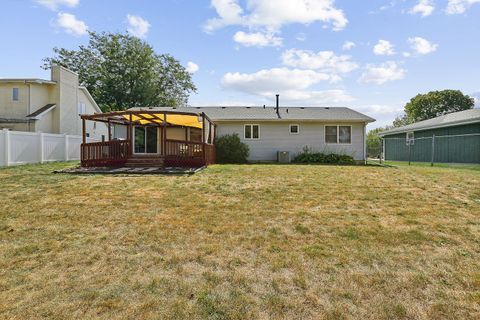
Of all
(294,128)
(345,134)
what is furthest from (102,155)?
(345,134)

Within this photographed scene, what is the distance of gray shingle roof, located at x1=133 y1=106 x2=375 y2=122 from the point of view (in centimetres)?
1883

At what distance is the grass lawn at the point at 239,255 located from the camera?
2.77 meters

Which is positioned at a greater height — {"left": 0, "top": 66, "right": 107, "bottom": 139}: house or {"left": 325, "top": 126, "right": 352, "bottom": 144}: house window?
{"left": 0, "top": 66, "right": 107, "bottom": 139}: house

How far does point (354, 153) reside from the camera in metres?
19.1

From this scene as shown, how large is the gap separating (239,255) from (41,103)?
902 inches

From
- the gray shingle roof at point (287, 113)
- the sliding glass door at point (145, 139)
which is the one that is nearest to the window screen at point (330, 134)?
the gray shingle roof at point (287, 113)

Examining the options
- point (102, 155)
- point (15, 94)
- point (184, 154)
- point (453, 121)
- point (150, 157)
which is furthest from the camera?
point (15, 94)

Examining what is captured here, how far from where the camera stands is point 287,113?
20328 millimetres

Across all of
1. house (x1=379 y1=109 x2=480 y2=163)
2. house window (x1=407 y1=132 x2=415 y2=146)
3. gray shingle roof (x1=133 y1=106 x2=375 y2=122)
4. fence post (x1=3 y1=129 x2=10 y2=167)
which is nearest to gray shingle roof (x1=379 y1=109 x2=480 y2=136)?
house (x1=379 y1=109 x2=480 y2=163)

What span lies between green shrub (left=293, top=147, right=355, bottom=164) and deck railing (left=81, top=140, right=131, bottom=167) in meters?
10.4

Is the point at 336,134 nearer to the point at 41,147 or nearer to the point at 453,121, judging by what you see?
the point at 453,121

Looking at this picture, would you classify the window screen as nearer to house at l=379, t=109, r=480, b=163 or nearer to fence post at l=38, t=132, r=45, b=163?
house at l=379, t=109, r=480, b=163

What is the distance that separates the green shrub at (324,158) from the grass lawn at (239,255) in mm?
11217

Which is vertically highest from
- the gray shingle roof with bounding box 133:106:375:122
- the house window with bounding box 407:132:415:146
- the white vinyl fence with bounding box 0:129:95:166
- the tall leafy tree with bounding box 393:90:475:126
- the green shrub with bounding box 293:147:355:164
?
the tall leafy tree with bounding box 393:90:475:126
